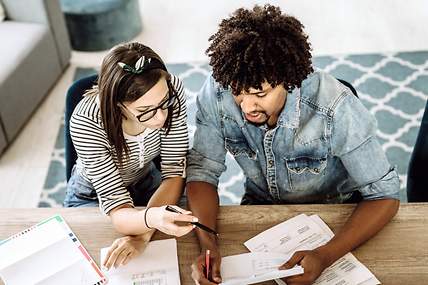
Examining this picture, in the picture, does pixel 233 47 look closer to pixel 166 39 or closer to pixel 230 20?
pixel 230 20

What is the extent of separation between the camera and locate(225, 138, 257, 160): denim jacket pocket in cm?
157

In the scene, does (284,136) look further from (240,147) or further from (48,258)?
(48,258)

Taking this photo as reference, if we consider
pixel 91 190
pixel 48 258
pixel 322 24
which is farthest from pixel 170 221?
pixel 322 24

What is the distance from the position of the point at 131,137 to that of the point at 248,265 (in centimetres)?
50

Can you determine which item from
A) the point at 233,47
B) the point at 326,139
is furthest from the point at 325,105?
the point at 233,47

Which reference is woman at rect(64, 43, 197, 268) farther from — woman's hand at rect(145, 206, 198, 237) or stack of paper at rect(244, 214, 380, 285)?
stack of paper at rect(244, 214, 380, 285)

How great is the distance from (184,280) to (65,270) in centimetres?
30

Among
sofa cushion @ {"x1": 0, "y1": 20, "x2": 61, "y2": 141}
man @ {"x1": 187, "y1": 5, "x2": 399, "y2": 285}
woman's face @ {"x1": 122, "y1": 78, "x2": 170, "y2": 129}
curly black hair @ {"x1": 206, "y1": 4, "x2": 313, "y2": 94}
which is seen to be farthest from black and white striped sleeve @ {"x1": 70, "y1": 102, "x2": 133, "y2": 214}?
sofa cushion @ {"x1": 0, "y1": 20, "x2": 61, "y2": 141}

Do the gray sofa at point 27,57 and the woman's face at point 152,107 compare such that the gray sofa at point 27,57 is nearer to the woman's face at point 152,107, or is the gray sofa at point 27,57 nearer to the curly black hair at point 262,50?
the woman's face at point 152,107

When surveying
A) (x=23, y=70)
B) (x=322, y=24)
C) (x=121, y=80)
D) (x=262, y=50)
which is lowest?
(x=322, y=24)

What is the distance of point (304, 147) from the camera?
1499mm

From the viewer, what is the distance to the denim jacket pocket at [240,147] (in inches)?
61.9

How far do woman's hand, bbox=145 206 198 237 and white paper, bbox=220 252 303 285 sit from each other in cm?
12

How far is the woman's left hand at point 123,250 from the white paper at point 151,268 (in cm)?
1
